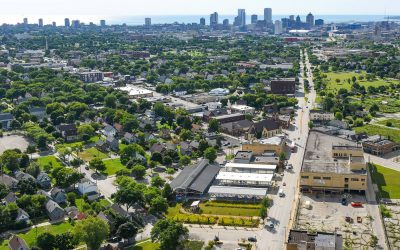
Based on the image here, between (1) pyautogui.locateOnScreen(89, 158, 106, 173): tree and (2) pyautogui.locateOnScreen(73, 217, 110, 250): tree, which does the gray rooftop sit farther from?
(1) pyautogui.locateOnScreen(89, 158, 106, 173): tree

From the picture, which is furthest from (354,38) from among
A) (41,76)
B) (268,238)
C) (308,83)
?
(268,238)

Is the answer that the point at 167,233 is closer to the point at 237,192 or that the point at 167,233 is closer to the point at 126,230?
the point at 126,230

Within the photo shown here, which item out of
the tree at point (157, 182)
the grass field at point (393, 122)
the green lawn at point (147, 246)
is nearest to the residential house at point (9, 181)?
the tree at point (157, 182)

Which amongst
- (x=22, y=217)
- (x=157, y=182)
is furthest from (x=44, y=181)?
(x=157, y=182)

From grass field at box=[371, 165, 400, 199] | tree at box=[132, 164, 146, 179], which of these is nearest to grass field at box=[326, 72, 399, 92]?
grass field at box=[371, 165, 400, 199]

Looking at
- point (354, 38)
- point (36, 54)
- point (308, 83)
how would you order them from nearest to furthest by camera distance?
1. point (308, 83)
2. point (36, 54)
3. point (354, 38)

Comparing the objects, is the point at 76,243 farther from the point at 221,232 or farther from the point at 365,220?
the point at 365,220
